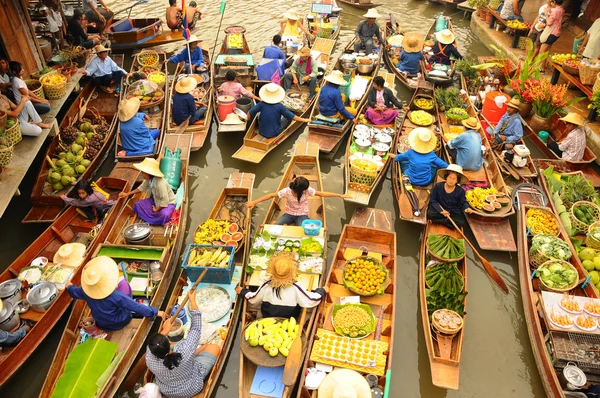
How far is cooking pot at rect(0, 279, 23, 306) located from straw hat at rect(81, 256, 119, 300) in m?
1.70

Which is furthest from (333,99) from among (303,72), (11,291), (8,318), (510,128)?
(8,318)

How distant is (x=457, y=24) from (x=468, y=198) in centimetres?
1395

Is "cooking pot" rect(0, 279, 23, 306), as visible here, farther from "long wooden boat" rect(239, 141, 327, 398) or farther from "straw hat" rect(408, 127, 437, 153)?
"straw hat" rect(408, 127, 437, 153)

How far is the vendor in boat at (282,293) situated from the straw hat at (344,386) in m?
1.28

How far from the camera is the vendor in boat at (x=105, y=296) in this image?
219 inches

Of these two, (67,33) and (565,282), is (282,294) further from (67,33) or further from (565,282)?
(67,33)

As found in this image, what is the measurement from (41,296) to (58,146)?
4335 millimetres

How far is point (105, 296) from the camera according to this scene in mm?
5613

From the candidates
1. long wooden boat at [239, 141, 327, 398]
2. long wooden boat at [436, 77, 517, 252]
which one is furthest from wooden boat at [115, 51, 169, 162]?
long wooden boat at [436, 77, 517, 252]

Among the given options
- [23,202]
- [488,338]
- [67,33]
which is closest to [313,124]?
[488,338]

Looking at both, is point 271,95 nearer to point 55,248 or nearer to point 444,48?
point 55,248

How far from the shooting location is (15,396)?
6.10 meters

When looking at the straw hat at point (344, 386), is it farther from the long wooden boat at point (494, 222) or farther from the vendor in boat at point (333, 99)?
the vendor in boat at point (333, 99)

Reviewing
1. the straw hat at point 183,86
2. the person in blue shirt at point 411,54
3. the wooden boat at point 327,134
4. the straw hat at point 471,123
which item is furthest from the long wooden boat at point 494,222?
the straw hat at point 183,86
